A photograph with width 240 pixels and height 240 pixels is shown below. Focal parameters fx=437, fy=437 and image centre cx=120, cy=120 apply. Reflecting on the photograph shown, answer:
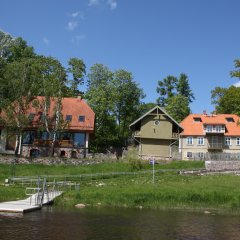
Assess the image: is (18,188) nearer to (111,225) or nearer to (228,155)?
(111,225)

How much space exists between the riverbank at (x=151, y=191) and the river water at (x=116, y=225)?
3.32 meters

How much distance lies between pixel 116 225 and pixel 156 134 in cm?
4142

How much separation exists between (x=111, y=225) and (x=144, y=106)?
59594 millimetres

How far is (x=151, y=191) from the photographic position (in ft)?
119

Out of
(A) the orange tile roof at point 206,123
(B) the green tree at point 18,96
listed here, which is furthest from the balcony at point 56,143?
(A) the orange tile roof at point 206,123

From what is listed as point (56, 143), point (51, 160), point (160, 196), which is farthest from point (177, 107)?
point (160, 196)

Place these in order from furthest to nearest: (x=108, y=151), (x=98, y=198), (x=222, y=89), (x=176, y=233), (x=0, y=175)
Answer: (x=222, y=89) → (x=108, y=151) → (x=0, y=175) → (x=98, y=198) → (x=176, y=233)

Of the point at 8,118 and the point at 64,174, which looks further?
the point at 8,118

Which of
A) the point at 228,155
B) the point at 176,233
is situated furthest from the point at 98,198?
the point at 228,155

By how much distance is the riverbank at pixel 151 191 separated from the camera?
34469 mm

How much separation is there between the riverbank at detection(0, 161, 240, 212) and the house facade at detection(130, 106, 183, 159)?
55.1 ft

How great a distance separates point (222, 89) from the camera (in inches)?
3209

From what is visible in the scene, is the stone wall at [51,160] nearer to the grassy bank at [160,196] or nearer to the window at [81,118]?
the window at [81,118]

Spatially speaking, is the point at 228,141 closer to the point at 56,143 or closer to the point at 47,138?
the point at 56,143
